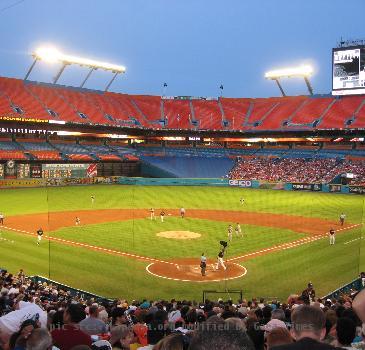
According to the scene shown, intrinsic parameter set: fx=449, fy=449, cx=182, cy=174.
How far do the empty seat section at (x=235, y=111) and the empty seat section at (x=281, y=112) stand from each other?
458cm

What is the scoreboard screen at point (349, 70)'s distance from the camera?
2494 inches

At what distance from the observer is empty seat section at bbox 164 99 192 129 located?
84.3 m

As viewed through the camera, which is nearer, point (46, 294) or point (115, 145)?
point (46, 294)

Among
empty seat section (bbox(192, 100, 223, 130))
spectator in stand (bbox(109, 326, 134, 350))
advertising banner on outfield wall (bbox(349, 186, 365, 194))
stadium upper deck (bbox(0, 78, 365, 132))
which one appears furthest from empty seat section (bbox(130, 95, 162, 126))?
spectator in stand (bbox(109, 326, 134, 350))

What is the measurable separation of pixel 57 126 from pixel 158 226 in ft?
146

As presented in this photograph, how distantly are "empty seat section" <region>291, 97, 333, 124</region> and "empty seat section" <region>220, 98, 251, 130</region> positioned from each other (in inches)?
397

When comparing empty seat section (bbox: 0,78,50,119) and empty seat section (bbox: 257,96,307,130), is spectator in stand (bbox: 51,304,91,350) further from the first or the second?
empty seat section (bbox: 257,96,307,130)

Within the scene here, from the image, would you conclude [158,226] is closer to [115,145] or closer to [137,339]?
[137,339]

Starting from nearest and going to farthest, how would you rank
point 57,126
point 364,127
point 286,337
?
point 286,337
point 364,127
point 57,126

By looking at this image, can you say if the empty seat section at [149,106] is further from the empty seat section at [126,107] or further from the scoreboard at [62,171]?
the scoreboard at [62,171]

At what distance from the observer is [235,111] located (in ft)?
284

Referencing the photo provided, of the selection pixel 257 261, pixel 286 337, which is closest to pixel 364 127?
pixel 257 261

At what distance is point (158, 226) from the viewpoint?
116 feet

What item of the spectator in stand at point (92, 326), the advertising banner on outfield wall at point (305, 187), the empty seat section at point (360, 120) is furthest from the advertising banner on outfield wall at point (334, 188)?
the spectator in stand at point (92, 326)
